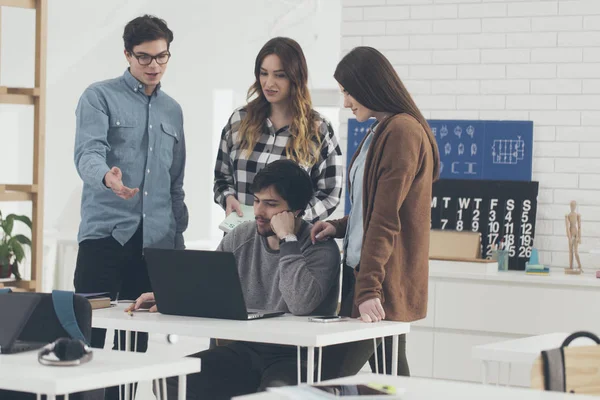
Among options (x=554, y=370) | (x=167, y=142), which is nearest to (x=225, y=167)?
(x=167, y=142)

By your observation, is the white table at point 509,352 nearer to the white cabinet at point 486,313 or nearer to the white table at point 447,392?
the white table at point 447,392

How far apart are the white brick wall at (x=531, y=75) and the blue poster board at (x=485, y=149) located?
0.05 metres

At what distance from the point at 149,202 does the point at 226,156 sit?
35 centimetres

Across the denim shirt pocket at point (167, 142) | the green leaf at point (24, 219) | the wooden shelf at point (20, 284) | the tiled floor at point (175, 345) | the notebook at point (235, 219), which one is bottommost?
the tiled floor at point (175, 345)

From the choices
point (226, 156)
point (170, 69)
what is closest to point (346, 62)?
point (226, 156)

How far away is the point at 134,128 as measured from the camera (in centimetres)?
373

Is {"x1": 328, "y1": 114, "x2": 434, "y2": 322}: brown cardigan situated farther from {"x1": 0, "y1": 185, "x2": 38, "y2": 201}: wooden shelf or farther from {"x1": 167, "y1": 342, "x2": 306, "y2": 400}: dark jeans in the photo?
{"x1": 0, "y1": 185, "x2": 38, "y2": 201}: wooden shelf

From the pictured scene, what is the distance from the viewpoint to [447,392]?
6.80 ft

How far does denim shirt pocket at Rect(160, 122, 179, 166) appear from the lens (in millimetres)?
3783

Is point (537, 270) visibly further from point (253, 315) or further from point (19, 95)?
point (19, 95)

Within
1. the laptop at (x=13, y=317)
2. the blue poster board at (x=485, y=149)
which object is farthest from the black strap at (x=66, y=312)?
the blue poster board at (x=485, y=149)

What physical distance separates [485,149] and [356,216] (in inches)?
97.0

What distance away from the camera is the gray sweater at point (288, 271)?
3240 millimetres

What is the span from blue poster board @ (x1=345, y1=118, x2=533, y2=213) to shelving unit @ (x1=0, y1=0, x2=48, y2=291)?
2.10m
